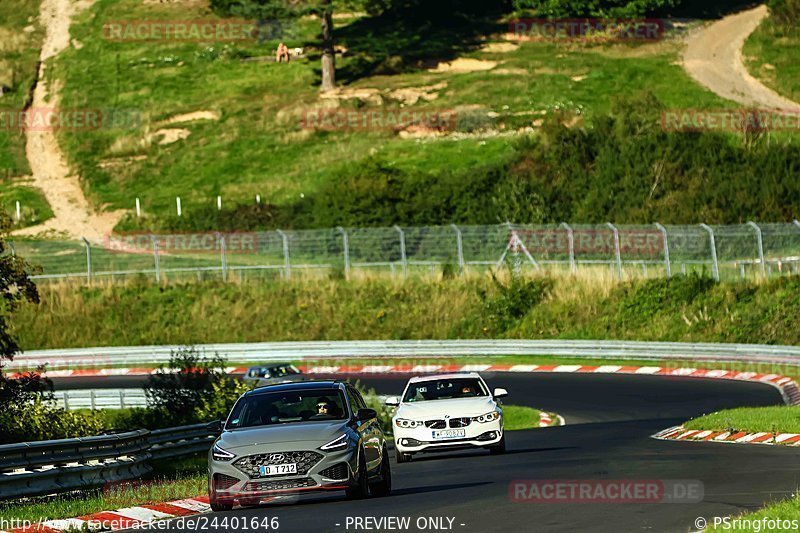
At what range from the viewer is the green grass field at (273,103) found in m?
82.9

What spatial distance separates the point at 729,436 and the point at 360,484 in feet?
31.2

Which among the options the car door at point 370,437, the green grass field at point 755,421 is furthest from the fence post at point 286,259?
the car door at point 370,437

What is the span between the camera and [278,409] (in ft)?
59.0

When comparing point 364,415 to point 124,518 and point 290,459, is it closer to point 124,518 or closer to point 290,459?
point 290,459

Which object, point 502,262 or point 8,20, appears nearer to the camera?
point 502,262

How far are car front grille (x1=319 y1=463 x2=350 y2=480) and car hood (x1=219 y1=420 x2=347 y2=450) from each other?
29 centimetres

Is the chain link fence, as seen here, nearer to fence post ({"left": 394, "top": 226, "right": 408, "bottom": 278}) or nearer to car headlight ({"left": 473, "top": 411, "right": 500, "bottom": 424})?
fence post ({"left": 394, "top": 226, "right": 408, "bottom": 278})

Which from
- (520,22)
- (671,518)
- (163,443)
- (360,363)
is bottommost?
(360,363)

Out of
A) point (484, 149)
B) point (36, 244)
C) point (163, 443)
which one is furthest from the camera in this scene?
point (484, 149)

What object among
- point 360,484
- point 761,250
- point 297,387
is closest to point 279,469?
point 360,484

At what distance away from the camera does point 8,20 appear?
405 feet

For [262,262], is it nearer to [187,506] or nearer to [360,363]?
[360,363]

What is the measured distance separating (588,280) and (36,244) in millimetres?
27146

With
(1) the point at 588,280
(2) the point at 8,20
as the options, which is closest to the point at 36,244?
(1) the point at 588,280
